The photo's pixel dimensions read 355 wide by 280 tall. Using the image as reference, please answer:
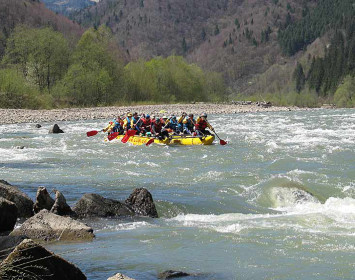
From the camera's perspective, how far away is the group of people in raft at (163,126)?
25.2 m

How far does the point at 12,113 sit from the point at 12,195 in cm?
3595

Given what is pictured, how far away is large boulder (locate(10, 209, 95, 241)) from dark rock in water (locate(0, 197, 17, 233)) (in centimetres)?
24

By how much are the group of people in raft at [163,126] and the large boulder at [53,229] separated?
1548 centimetres

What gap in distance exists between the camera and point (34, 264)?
6.16 metres

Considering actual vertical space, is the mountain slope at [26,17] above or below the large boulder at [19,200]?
above

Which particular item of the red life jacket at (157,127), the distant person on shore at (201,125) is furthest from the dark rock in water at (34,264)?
the red life jacket at (157,127)

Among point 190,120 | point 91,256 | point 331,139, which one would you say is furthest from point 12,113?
point 91,256

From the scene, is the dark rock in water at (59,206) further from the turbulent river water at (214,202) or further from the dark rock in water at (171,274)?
the dark rock in water at (171,274)

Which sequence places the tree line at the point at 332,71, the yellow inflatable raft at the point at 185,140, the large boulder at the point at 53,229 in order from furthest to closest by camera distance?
the tree line at the point at 332,71 → the yellow inflatable raft at the point at 185,140 → the large boulder at the point at 53,229

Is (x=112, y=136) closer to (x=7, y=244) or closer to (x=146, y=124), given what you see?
(x=146, y=124)

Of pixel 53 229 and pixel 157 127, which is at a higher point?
pixel 53 229

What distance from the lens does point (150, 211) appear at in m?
11.2

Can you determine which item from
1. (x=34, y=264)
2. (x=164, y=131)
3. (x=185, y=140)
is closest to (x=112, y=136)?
(x=164, y=131)

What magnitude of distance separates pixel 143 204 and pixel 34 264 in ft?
16.8
